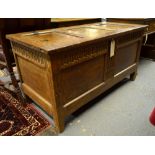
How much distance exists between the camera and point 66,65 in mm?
1025

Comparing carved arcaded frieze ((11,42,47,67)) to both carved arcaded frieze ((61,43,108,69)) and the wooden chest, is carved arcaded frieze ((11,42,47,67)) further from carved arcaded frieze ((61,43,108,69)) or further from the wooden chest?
the wooden chest

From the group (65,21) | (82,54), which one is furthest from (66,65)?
(65,21)

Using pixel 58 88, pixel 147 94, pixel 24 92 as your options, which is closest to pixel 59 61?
pixel 58 88

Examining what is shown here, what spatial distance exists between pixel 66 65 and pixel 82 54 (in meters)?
0.16

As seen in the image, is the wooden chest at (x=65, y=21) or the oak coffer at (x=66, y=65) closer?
the oak coffer at (x=66, y=65)

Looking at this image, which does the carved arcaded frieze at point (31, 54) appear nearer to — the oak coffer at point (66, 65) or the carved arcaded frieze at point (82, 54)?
the oak coffer at point (66, 65)

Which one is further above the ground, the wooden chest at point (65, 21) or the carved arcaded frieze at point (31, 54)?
the wooden chest at point (65, 21)

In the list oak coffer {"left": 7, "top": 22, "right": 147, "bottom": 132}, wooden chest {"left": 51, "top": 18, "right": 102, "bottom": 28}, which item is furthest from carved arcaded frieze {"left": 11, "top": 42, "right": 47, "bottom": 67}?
wooden chest {"left": 51, "top": 18, "right": 102, "bottom": 28}

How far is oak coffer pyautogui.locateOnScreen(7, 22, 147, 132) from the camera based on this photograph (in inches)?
39.0

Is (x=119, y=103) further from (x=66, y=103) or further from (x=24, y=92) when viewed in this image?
(x=24, y=92)

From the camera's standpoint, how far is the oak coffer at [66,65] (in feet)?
3.25

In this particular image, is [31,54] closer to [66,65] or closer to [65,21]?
[66,65]

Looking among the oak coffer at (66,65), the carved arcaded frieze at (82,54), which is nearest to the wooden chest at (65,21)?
the oak coffer at (66,65)

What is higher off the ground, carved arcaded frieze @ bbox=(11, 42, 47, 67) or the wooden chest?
the wooden chest
